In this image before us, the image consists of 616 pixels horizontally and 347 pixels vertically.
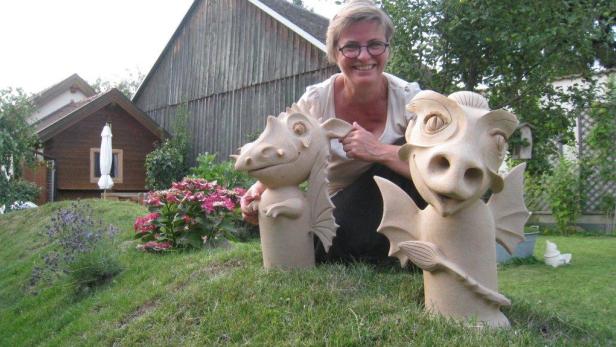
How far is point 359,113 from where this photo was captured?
2.94 metres

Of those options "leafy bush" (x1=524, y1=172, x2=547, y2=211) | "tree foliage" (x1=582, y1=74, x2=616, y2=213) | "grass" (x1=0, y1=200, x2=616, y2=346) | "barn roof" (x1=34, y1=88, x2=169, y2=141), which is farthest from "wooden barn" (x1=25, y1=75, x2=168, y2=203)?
"tree foliage" (x1=582, y1=74, x2=616, y2=213)

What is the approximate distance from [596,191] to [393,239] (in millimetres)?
8378

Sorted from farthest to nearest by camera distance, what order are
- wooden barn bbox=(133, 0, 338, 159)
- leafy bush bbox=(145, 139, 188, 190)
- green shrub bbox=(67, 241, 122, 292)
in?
leafy bush bbox=(145, 139, 188, 190) → wooden barn bbox=(133, 0, 338, 159) → green shrub bbox=(67, 241, 122, 292)

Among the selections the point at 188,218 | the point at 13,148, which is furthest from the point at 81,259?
the point at 13,148

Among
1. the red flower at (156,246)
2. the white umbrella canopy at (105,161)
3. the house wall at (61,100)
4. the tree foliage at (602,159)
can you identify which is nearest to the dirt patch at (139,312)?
the red flower at (156,246)

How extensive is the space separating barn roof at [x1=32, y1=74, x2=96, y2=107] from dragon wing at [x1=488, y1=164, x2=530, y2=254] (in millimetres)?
22109

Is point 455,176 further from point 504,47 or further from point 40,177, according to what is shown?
point 40,177

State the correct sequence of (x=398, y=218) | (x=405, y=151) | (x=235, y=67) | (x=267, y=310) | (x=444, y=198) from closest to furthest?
(x=444, y=198) < (x=405, y=151) < (x=398, y=218) < (x=267, y=310) < (x=235, y=67)

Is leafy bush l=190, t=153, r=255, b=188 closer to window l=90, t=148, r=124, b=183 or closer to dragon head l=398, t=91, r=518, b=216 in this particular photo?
dragon head l=398, t=91, r=518, b=216

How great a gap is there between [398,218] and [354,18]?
42.4 inches

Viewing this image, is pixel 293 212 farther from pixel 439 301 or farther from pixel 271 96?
pixel 271 96

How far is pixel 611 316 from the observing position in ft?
10.8

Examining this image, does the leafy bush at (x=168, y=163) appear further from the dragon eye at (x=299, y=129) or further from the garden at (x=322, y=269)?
the dragon eye at (x=299, y=129)

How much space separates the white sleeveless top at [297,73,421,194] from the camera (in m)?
2.81
